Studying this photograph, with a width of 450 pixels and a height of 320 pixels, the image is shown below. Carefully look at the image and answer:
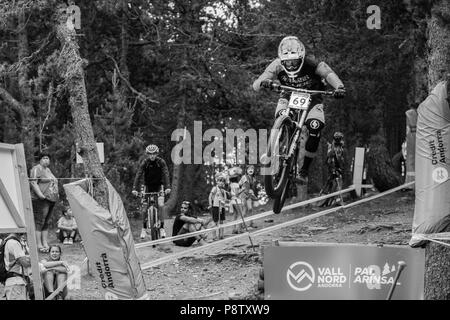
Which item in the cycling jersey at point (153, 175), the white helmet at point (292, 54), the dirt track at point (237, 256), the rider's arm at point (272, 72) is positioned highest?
the white helmet at point (292, 54)

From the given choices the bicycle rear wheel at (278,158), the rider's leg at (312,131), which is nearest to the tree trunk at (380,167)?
the rider's leg at (312,131)

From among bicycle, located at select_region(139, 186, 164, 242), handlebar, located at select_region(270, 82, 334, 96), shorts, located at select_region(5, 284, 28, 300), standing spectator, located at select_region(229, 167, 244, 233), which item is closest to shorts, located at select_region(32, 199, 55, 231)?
bicycle, located at select_region(139, 186, 164, 242)

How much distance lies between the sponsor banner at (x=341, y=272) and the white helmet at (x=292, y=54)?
233 centimetres

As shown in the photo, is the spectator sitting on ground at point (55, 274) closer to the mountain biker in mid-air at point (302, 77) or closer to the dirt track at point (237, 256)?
the dirt track at point (237, 256)

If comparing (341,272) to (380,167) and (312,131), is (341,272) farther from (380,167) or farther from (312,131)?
(380,167)

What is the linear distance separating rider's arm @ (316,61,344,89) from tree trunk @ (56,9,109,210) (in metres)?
5.03

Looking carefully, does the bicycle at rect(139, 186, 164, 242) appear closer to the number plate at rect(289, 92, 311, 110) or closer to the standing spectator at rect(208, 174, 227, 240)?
the standing spectator at rect(208, 174, 227, 240)

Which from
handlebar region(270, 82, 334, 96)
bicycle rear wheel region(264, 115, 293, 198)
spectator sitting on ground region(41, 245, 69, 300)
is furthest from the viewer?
spectator sitting on ground region(41, 245, 69, 300)

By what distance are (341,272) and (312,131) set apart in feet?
6.81

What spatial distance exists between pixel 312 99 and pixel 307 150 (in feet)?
2.09

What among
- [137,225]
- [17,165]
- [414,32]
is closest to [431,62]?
[414,32]

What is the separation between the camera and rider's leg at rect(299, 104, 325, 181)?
10625 millimetres

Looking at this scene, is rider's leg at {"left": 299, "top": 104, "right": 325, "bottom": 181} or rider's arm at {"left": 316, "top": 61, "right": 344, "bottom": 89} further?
rider's leg at {"left": 299, "top": 104, "right": 325, "bottom": 181}

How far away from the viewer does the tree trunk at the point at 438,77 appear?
449 inches
